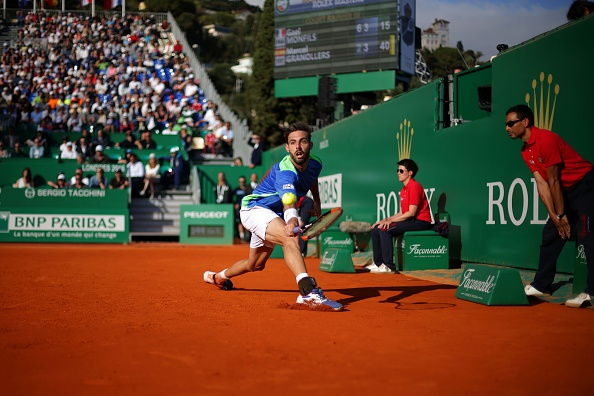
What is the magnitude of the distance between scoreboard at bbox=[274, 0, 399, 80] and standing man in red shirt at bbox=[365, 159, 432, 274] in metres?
11.9

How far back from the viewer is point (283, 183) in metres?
6.63

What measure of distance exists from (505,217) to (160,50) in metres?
31.7

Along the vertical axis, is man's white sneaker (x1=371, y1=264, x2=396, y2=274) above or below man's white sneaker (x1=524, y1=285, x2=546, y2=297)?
below

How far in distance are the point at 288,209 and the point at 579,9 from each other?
5.14 m

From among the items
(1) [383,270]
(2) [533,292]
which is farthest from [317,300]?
(1) [383,270]

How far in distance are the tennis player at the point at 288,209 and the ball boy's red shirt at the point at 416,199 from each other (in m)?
3.58

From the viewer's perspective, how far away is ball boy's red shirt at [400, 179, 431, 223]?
428 inches

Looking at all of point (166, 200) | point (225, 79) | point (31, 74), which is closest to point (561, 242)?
point (166, 200)

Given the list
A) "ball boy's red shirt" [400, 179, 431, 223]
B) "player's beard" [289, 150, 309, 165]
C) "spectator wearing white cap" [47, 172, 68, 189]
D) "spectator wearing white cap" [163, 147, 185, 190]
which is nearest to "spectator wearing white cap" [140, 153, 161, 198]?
"spectator wearing white cap" [163, 147, 185, 190]

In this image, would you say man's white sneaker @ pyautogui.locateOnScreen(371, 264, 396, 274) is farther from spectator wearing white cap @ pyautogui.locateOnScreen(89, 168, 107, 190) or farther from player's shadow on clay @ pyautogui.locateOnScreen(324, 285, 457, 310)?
spectator wearing white cap @ pyautogui.locateOnScreen(89, 168, 107, 190)

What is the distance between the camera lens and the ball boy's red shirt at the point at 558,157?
6641 millimetres

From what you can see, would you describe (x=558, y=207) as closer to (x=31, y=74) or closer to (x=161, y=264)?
(x=161, y=264)

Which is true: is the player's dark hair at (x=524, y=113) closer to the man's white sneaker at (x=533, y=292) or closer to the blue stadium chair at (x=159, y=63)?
the man's white sneaker at (x=533, y=292)

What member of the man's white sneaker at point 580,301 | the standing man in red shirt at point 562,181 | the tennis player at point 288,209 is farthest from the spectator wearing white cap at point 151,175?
the man's white sneaker at point 580,301
